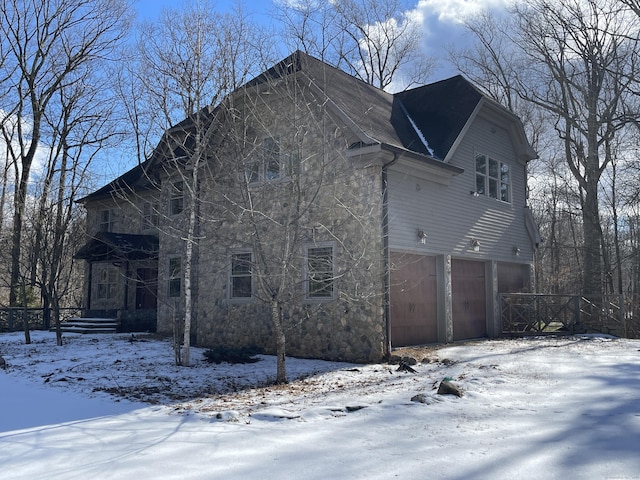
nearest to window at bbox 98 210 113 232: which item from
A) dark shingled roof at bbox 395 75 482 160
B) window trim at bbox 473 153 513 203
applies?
dark shingled roof at bbox 395 75 482 160

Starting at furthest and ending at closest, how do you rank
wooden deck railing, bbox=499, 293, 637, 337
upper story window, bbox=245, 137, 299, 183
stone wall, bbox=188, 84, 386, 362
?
1. wooden deck railing, bbox=499, 293, 637, 337
2. stone wall, bbox=188, 84, 386, 362
3. upper story window, bbox=245, 137, 299, 183

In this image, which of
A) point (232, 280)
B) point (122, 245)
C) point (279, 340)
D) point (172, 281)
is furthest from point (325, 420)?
point (122, 245)

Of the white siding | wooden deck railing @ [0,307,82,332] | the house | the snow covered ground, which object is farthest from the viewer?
wooden deck railing @ [0,307,82,332]

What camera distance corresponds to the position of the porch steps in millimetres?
18078

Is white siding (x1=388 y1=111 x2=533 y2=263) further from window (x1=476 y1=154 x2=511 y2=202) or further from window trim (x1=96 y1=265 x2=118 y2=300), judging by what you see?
window trim (x1=96 y1=265 x2=118 y2=300)

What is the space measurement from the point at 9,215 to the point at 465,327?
23622 millimetres

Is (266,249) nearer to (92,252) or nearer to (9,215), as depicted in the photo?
(92,252)

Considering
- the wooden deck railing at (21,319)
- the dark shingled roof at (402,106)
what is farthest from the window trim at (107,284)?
the dark shingled roof at (402,106)

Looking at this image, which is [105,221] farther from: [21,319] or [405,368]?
[405,368]

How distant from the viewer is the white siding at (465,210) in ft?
37.9

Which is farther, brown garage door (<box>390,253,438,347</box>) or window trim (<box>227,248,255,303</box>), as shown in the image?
window trim (<box>227,248,255,303</box>)

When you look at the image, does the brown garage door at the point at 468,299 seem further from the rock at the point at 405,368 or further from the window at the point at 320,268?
the rock at the point at 405,368

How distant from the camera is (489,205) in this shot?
583 inches

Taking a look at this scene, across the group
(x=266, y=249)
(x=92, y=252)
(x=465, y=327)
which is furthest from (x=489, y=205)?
(x=92, y=252)
